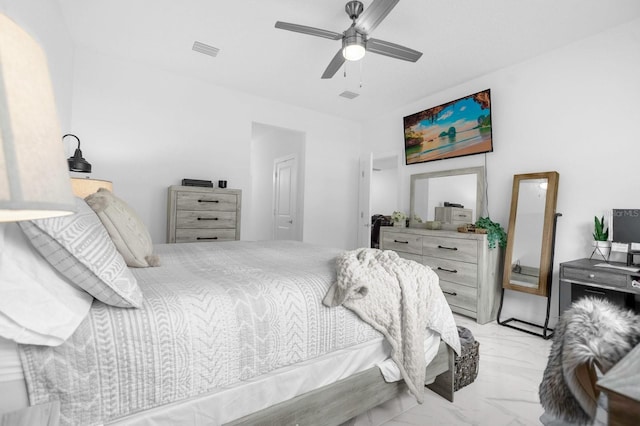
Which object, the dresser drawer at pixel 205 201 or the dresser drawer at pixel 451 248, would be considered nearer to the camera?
the dresser drawer at pixel 451 248

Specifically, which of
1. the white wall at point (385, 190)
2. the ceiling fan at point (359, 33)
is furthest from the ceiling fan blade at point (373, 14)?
the white wall at point (385, 190)

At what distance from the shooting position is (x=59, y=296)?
0.86 metres

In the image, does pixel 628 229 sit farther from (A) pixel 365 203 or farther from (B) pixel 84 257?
(B) pixel 84 257

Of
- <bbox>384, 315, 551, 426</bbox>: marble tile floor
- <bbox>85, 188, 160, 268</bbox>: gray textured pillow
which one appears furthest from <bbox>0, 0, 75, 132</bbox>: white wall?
<bbox>384, 315, 551, 426</bbox>: marble tile floor

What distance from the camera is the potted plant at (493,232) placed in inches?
123

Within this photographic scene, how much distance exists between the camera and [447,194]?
12.7 ft

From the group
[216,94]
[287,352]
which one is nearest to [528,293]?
[287,352]

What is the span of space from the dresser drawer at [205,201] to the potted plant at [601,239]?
352 centimetres

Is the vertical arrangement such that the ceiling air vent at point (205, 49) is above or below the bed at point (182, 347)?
above

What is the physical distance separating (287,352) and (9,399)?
0.79 m

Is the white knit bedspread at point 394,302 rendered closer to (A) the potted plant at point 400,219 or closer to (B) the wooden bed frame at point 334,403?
(B) the wooden bed frame at point 334,403

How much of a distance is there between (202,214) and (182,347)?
2.70 meters

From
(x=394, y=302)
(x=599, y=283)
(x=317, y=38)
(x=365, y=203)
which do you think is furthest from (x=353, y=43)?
(x=365, y=203)

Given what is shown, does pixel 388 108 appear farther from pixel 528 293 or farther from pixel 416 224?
pixel 528 293
